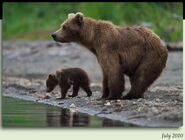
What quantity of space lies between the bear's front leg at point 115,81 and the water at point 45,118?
2.61 ft

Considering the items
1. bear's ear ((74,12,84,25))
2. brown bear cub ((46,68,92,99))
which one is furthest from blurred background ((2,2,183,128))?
bear's ear ((74,12,84,25))

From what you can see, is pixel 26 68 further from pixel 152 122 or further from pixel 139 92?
pixel 152 122

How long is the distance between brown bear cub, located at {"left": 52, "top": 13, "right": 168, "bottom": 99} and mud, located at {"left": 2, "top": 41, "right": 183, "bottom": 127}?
0.31m

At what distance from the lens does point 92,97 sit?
14859 mm

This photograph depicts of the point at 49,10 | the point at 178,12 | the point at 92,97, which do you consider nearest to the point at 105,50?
the point at 92,97

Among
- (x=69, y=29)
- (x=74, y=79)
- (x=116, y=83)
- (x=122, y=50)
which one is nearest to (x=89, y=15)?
(x=74, y=79)

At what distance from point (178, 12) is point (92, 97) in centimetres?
820

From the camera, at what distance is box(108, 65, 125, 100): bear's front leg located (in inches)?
536

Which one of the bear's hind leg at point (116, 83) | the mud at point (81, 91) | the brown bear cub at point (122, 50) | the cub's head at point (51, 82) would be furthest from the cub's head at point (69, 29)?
the cub's head at point (51, 82)

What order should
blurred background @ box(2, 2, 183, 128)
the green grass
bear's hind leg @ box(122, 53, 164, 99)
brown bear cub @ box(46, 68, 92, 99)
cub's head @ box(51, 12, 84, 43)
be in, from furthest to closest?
the green grass < blurred background @ box(2, 2, 183, 128) < brown bear cub @ box(46, 68, 92, 99) < cub's head @ box(51, 12, 84, 43) < bear's hind leg @ box(122, 53, 164, 99)

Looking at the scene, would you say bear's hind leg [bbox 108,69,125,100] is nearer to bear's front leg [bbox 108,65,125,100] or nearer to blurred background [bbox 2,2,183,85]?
bear's front leg [bbox 108,65,125,100]

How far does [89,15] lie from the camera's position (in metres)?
22.8

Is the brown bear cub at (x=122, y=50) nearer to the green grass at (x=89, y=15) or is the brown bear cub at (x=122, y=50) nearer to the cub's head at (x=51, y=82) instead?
the cub's head at (x=51, y=82)

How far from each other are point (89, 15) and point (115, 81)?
9292mm
